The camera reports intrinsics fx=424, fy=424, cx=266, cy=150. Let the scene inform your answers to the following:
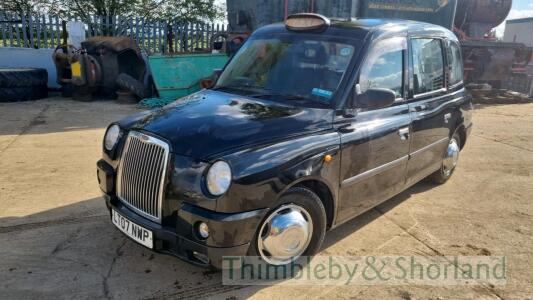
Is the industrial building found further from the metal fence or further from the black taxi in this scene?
the black taxi

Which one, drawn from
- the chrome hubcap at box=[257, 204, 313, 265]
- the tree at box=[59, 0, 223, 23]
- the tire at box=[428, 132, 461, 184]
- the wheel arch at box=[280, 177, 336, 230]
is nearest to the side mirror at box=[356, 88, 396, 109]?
the wheel arch at box=[280, 177, 336, 230]

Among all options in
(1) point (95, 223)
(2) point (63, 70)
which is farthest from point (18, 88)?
(1) point (95, 223)

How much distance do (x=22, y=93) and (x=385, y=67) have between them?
8875mm

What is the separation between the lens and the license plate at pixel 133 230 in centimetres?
285

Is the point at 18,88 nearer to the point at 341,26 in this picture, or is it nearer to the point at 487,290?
the point at 341,26

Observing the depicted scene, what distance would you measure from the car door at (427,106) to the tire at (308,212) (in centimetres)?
143

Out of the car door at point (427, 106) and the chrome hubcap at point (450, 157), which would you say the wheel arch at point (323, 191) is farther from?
the chrome hubcap at point (450, 157)

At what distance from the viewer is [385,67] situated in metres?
3.78

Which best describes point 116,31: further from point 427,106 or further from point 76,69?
point 427,106

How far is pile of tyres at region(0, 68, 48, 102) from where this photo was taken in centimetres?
933

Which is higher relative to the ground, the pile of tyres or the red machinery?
the red machinery

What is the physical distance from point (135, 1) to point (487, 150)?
1647cm

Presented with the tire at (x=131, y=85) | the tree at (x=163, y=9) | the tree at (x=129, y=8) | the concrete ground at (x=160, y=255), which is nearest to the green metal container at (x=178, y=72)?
the tire at (x=131, y=85)

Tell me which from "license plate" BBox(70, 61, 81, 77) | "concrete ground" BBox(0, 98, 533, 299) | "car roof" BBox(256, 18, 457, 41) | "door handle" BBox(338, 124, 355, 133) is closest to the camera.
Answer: "concrete ground" BBox(0, 98, 533, 299)
